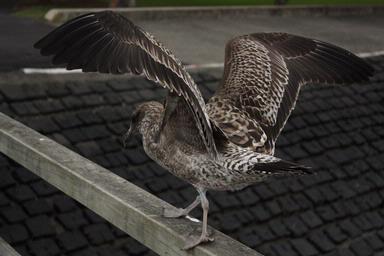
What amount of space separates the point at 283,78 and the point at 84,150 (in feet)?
10.9

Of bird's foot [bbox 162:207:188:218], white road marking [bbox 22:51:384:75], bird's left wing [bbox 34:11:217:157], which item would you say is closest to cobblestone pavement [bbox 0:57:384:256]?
white road marking [bbox 22:51:384:75]

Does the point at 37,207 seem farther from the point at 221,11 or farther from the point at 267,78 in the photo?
the point at 221,11

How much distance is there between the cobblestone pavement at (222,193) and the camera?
586cm

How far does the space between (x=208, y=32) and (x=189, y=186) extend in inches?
275

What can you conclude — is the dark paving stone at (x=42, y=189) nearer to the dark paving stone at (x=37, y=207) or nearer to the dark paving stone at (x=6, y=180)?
the dark paving stone at (x=37, y=207)

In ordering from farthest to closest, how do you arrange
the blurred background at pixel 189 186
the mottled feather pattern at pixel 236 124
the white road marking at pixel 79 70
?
the white road marking at pixel 79 70 < the blurred background at pixel 189 186 < the mottled feather pattern at pixel 236 124

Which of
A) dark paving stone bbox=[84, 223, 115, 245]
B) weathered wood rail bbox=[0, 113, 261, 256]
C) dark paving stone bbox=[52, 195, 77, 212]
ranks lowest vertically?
dark paving stone bbox=[84, 223, 115, 245]

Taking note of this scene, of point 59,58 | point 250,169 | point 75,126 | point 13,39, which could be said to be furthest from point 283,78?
point 13,39

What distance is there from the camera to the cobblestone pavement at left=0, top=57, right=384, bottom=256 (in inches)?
231

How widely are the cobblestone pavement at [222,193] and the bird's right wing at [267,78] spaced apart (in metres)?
2.82

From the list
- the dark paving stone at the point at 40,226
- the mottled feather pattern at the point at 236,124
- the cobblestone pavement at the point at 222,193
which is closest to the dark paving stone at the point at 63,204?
the cobblestone pavement at the point at 222,193

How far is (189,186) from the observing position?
22.4ft

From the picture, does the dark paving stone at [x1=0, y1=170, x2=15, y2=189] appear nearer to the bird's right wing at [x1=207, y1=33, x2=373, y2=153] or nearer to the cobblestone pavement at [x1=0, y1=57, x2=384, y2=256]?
the cobblestone pavement at [x1=0, y1=57, x2=384, y2=256]

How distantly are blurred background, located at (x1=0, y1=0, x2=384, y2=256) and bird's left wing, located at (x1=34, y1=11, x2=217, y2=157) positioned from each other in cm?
330
